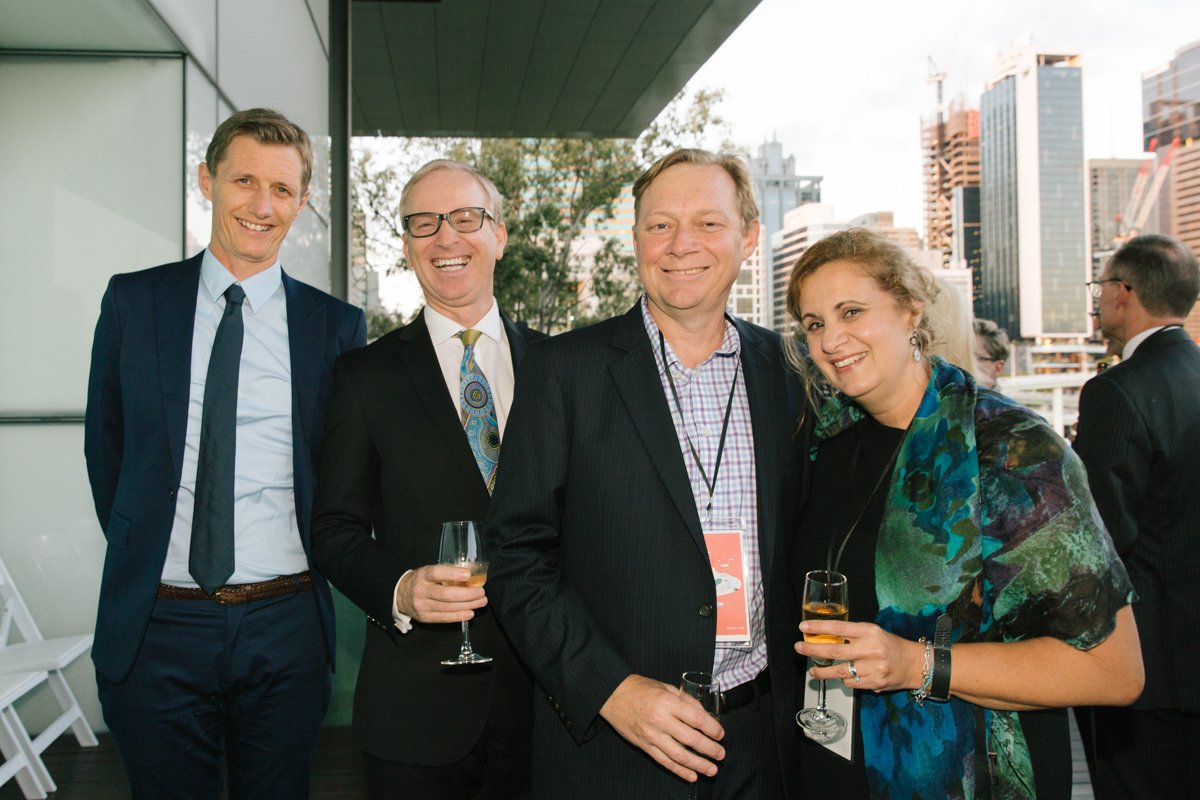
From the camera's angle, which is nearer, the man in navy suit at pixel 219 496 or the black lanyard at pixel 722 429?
the black lanyard at pixel 722 429

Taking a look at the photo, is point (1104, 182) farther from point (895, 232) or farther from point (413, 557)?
point (413, 557)

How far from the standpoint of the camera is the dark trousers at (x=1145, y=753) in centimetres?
271

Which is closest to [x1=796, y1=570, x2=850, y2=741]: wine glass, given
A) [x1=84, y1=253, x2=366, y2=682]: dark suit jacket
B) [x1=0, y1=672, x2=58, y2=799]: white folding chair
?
[x1=84, y1=253, x2=366, y2=682]: dark suit jacket

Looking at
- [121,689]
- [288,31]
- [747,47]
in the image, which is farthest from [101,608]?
[747,47]

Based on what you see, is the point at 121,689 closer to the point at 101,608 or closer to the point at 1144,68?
the point at 101,608

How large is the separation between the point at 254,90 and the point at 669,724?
389 centimetres

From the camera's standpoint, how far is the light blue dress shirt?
1.89 m

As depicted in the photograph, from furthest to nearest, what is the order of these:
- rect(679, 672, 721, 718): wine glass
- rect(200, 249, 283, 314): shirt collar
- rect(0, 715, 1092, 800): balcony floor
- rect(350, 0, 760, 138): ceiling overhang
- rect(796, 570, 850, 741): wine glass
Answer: rect(350, 0, 760, 138): ceiling overhang → rect(0, 715, 1092, 800): balcony floor → rect(200, 249, 283, 314): shirt collar → rect(796, 570, 850, 741): wine glass → rect(679, 672, 721, 718): wine glass

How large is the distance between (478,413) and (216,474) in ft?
1.92

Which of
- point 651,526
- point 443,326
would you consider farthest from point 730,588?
point 443,326

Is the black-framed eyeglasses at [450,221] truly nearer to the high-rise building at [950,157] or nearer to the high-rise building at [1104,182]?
the high-rise building at [1104,182]

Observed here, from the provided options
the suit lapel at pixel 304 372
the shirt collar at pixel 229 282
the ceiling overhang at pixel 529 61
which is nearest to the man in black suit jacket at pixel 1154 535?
the suit lapel at pixel 304 372

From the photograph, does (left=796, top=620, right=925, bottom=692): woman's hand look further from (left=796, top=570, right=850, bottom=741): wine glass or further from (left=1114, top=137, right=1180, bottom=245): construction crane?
(left=1114, top=137, right=1180, bottom=245): construction crane

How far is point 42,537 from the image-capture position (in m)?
3.74
